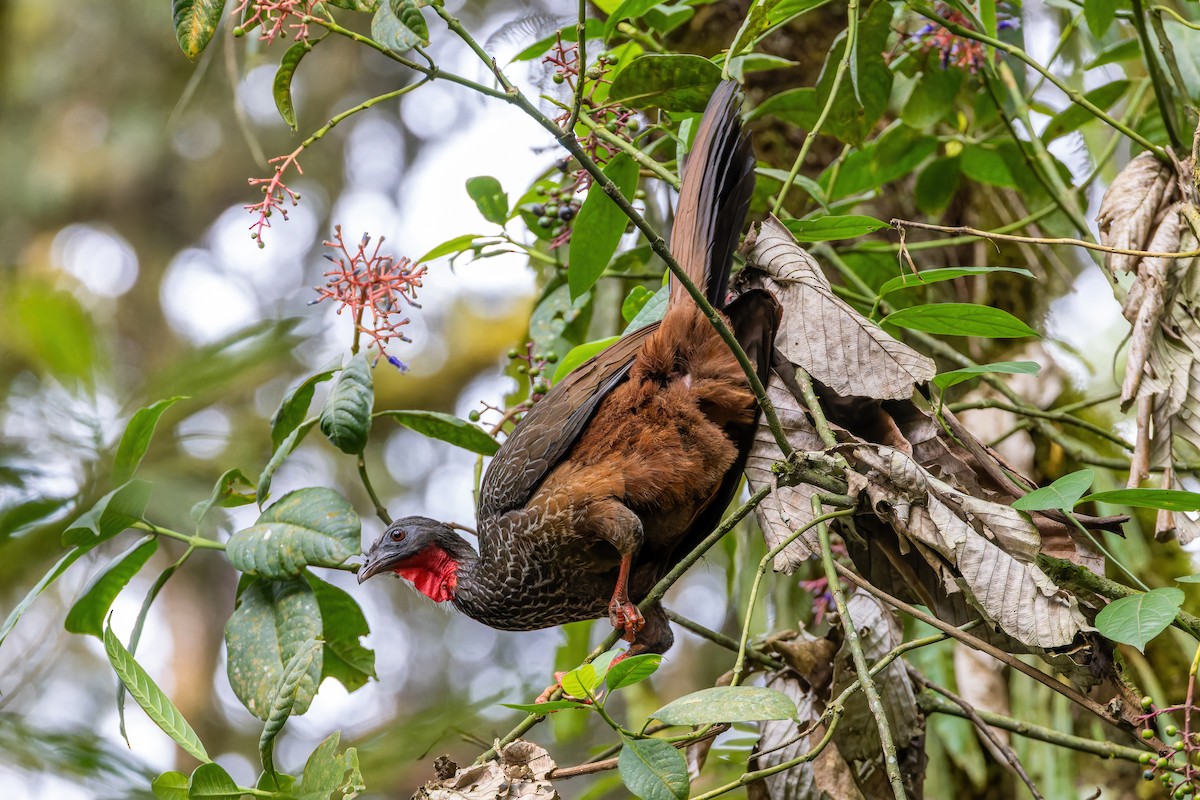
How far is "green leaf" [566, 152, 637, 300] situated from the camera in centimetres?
205

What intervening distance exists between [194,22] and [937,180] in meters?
2.06

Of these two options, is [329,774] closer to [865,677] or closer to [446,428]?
[865,677]

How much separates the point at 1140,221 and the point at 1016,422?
97cm

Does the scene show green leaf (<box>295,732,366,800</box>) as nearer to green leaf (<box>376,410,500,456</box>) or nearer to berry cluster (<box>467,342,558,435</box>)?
green leaf (<box>376,410,500,456</box>)

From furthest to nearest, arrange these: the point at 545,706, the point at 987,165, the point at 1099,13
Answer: the point at 987,165 → the point at 1099,13 → the point at 545,706

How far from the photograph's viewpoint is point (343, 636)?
241cm

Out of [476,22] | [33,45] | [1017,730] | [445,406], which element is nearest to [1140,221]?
[1017,730]

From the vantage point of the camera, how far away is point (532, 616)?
8.48 feet

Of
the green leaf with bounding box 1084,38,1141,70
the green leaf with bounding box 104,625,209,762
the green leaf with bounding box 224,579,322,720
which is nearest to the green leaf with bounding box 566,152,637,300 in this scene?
the green leaf with bounding box 224,579,322,720

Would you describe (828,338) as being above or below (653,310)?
below

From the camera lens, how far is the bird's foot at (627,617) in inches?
90.8

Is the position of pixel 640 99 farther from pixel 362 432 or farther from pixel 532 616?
pixel 532 616

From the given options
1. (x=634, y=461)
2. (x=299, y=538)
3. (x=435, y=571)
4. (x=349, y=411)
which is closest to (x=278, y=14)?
(x=349, y=411)

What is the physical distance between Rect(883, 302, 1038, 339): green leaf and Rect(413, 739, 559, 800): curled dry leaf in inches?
38.4
